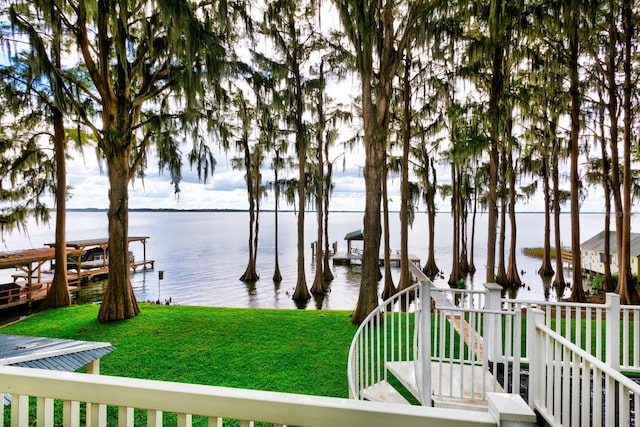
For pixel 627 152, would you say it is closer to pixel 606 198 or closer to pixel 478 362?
pixel 606 198

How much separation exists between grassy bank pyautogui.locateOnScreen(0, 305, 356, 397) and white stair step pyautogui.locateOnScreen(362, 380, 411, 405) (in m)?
0.61

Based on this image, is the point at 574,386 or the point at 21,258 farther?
the point at 21,258

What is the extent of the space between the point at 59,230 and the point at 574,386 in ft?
36.1

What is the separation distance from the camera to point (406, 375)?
3959 mm

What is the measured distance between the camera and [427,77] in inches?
436

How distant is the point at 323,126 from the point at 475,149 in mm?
6910

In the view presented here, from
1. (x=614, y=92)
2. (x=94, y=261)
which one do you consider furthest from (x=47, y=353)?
(x=94, y=261)

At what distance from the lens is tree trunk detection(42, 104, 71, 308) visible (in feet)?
28.6

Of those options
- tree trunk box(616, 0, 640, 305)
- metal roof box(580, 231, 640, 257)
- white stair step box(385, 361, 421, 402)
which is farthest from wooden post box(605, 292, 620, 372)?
metal roof box(580, 231, 640, 257)

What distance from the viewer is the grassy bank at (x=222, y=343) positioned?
4.68 meters

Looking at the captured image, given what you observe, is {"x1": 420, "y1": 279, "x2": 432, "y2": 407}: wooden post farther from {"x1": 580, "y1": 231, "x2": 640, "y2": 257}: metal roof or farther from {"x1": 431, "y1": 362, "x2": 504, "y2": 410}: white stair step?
{"x1": 580, "y1": 231, "x2": 640, "y2": 257}: metal roof

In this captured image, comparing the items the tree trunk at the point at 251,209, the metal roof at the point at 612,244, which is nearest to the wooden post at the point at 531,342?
the tree trunk at the point at 251,209

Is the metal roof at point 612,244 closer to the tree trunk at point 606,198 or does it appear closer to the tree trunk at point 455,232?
the tree trunk at point 606,198

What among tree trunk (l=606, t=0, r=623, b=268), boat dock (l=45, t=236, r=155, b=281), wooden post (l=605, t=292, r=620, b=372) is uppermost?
tree trunk (l=606, t=0, r=623, b=268)
